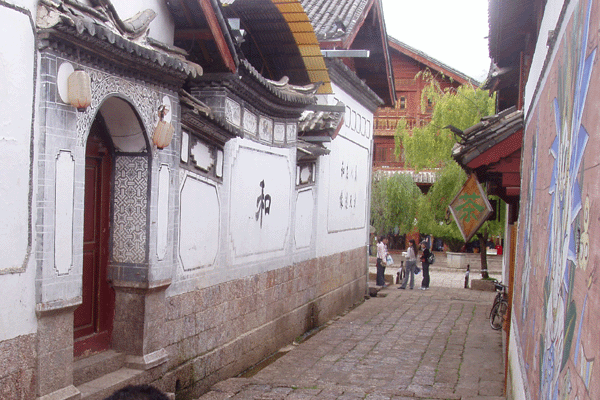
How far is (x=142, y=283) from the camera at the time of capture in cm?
617

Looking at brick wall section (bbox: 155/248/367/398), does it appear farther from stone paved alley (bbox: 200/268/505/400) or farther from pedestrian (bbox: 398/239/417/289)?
pedestrian (bbox: 398/239/417/289)

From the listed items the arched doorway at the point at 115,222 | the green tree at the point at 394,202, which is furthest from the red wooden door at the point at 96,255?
the green tree at the point at 394,202

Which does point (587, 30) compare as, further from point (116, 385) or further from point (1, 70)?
point (116, 385)

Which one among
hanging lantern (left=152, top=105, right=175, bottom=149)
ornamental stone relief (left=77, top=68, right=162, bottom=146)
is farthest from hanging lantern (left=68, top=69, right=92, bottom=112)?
hanging lantern (left=152, top=105, right=175, bottom=149)

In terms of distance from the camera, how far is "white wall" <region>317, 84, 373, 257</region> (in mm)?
13047

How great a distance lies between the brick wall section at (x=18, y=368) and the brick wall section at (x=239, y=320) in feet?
6.39

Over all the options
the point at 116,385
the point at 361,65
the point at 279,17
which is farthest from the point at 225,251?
the point at 361,65

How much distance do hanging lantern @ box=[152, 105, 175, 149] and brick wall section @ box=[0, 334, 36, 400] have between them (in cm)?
223

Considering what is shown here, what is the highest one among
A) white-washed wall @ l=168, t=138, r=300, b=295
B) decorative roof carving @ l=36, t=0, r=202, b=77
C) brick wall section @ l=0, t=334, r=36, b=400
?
decorative roof carving @ l=36, t=0, r=202, b=77

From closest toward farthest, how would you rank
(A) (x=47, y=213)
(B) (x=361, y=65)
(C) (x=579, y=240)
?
(C) (x=579, y=240), (A) (x=47, y=213), (B) (x=361, y=65)

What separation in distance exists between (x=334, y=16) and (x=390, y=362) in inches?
300

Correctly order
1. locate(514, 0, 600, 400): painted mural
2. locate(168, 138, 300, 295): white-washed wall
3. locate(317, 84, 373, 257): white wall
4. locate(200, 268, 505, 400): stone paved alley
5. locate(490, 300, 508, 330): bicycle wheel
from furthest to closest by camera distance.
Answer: locate(317, 84, 373, 257): white wall, locate(490, 300, 508, 330): bicycle wheel, locate(200, 268, 505, 400): stone paved alley, locate(168, 138, 300, 295): white-washed wall, locate(514, 0, 600, 400): painted mural

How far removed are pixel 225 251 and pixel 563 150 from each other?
5.95 m

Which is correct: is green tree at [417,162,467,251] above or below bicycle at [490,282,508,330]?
above
